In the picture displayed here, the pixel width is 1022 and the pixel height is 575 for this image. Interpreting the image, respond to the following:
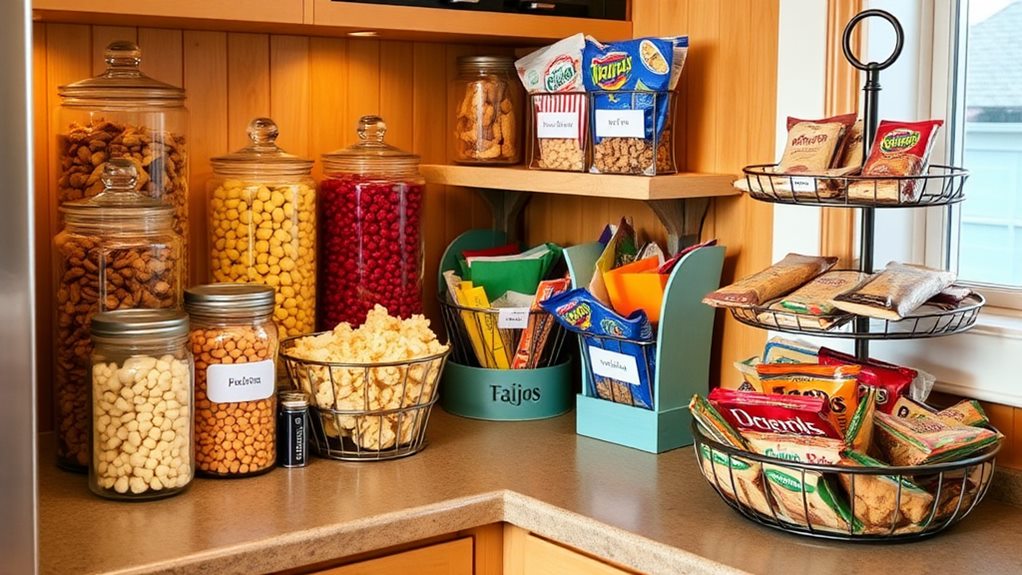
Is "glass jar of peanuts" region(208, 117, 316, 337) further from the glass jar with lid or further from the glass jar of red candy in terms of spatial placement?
the glass jar with lid

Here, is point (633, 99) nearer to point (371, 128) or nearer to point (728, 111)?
point (728, 111)

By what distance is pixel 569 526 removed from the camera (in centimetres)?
152

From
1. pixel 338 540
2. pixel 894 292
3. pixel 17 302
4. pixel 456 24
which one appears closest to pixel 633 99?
pixel 456 24

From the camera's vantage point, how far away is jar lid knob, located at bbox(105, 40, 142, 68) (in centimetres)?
172

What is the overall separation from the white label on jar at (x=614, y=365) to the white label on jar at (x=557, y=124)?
13.2 inches

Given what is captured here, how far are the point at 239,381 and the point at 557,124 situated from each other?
2.13 ft

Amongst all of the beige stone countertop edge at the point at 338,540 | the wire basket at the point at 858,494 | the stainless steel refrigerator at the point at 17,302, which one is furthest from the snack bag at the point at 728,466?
the stainless steel refrigerator at the point at 17,302

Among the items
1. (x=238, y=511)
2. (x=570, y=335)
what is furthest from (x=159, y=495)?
(x=570, y=335)

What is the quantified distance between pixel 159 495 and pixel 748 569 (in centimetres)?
73

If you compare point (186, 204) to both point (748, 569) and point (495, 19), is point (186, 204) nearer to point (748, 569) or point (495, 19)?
point (495, 19)

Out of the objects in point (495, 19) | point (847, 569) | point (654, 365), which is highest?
point (495, 19)

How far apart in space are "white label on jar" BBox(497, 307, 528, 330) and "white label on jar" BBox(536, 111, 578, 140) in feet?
0.91

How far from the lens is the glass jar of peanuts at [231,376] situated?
5.34 ft

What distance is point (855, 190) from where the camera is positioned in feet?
4.97
